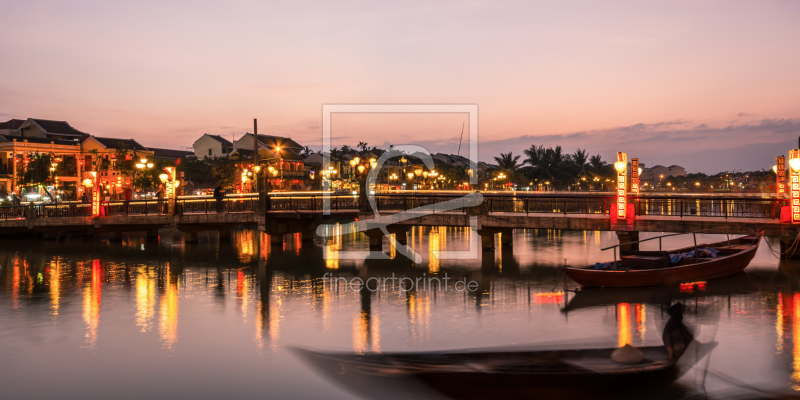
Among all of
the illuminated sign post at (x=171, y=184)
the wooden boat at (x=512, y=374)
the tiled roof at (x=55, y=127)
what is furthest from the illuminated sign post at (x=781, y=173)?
the tiled roof at (x=55, y=127)

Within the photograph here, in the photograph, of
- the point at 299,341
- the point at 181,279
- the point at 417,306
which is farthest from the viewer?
the point at 181,279

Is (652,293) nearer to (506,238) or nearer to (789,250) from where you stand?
(789,250)

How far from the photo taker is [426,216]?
3319cm

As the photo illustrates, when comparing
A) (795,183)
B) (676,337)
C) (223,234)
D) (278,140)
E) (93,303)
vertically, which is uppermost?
(278,140)

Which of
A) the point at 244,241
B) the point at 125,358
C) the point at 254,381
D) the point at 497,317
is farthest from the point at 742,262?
the point at 244,241

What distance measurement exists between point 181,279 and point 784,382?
2639 centimetres

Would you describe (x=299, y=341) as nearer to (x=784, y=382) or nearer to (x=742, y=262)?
(x=784, y=382)

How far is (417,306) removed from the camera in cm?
2216

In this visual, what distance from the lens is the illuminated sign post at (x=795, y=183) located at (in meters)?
24.2

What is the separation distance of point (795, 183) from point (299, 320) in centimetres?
2200

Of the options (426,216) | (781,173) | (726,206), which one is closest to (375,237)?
(426,216)

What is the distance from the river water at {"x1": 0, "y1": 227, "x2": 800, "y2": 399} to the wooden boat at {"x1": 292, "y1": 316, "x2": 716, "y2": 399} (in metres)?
0.72

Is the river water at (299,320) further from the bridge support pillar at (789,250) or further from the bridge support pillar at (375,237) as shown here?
the bridge support pillar at (375,237)

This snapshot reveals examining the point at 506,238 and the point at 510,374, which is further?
the point at 506,238
